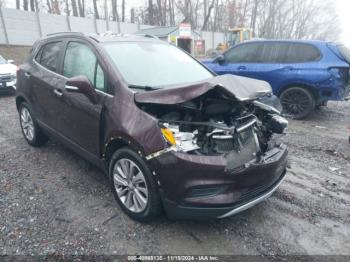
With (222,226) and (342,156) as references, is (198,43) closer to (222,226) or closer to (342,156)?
(342,156)

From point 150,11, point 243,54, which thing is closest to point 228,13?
point 150,11

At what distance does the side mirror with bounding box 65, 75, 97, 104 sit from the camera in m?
3.17

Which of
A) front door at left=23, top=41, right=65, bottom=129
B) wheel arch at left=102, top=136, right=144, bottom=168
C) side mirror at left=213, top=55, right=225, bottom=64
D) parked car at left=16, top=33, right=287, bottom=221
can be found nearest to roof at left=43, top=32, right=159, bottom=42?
parked car at left=16, top=33, right=287, bottom=221

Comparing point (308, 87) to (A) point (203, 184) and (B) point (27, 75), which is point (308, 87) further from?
(B) point (27, 75)

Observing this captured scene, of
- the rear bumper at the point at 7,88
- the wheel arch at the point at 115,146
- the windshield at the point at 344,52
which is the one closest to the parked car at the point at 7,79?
the rear bumper at the point at 7,88

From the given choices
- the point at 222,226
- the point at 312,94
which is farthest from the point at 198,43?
the point at 222,226

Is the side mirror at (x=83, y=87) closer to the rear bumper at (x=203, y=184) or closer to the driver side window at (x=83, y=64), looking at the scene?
the driver side window at (x=83, y=64)

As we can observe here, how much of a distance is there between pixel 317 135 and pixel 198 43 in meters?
26.0

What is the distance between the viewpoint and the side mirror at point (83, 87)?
3.17m

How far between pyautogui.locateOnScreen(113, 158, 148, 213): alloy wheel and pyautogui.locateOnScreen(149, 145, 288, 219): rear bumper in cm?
28

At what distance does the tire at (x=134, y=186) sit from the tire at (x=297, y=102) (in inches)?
212

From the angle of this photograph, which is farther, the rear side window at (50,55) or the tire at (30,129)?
the tire at (30,129)

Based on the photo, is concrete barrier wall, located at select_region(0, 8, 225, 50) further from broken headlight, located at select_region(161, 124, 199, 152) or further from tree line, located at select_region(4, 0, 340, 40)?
broken headlight, located at select_region(161, 124, 199, 152)

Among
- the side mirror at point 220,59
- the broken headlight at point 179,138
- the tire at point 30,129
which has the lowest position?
the tire at point 30,129
